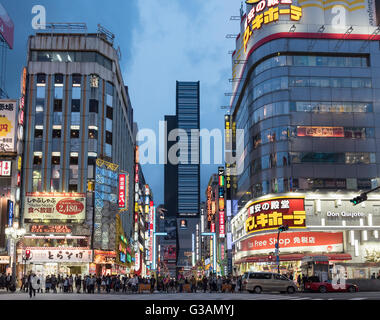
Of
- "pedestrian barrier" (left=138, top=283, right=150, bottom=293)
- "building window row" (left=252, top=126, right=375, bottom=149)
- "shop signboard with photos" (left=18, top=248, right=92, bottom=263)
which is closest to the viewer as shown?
"pedestrian barrier" (left=138, top=283, right=150, bottom=293)

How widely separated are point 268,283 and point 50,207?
126ft

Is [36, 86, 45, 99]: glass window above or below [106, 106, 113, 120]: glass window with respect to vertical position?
above

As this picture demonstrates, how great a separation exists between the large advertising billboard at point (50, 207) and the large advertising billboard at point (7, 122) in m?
8.15

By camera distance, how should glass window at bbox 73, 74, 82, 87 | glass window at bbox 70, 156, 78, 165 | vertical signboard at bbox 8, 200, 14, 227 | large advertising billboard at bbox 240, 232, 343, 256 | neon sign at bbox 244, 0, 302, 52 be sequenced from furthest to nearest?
glass window at bbox 73, 74, 82, 87
glass window at bbox 70, 156, 78, 165
neon sign at bbox 244, 0, 302, 52
large advertising billboard at bbox 240, 232, 343, 256
vertical signboard at bbox 8, 200, 14, 227

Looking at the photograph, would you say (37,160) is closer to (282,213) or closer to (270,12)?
(282,213)

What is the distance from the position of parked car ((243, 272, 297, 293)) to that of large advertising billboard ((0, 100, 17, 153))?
40200mm

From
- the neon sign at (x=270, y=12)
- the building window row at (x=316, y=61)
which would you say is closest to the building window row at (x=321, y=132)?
the building window row at (x=316, y=61)

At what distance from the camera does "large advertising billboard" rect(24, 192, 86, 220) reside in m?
69.4

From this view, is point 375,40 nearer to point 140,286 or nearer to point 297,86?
point 297,86

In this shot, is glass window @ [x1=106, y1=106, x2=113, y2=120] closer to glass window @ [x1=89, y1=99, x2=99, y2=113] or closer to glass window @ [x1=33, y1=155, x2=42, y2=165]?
glass window @ [x1=89, y1=99, x2=99, y2=113]

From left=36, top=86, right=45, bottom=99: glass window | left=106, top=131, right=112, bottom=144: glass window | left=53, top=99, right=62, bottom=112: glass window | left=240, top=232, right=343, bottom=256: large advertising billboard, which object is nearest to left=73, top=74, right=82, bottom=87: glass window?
left=53, top=99, right=62, bottom=112: glass window

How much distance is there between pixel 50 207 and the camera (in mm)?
69625

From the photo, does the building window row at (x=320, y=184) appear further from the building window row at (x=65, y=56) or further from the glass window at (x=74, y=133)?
the building window row at (x=65, y=56)
